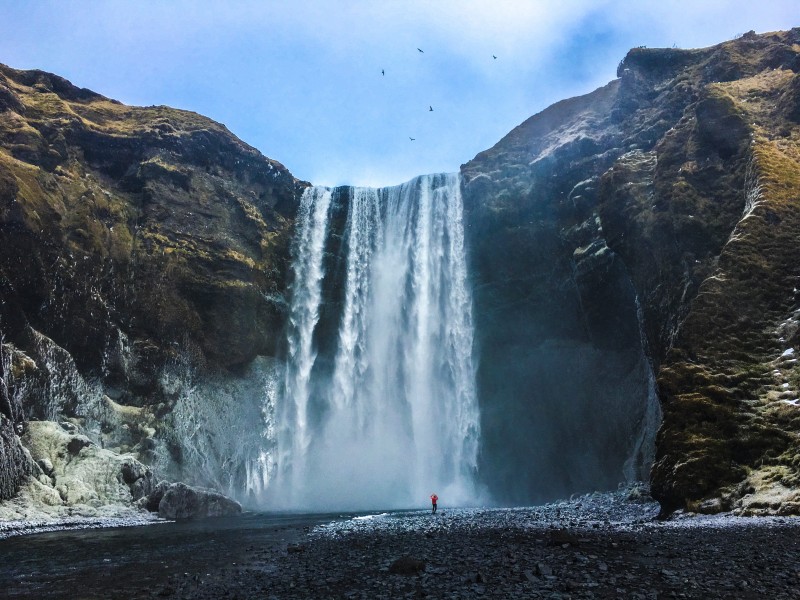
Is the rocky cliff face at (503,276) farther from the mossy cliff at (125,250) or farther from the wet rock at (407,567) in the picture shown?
the wet rock at (407,567)

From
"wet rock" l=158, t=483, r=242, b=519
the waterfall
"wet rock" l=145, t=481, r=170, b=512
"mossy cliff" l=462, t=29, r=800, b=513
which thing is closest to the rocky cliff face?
"mossy cliff" l=462, t=29, r=800, b=513

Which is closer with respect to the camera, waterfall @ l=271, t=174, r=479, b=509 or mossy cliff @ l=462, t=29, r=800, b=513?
mossy cliff @ l=462, t=29, r=800, b=513

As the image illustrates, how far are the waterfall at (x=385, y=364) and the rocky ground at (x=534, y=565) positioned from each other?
32.8m

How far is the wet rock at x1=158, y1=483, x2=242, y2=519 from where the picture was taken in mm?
35875

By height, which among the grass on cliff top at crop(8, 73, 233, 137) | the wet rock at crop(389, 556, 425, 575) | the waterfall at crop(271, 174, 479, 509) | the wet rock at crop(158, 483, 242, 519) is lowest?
the wet rock at crop(158, 483, 242, 519)

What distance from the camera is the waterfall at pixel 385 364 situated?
5331cm

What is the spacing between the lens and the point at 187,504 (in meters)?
36.4

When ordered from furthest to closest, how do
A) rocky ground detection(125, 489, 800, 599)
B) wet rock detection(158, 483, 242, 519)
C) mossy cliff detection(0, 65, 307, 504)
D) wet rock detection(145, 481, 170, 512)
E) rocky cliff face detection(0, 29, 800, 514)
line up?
1. mossy cliff detection(0, 65, 307, 504)
2. wet rock detection(145, 481, 170, 512)
3. wet rock detection(158, 483, 242, 519)
4. rocky cliff face detection(0, 29, 800, 514)
5. rocky ground detection(125, 489, 800, 599)

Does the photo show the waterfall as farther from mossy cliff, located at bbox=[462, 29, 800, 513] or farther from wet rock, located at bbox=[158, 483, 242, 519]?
wet rock, located at bbox=[158, 483, 242, 519]

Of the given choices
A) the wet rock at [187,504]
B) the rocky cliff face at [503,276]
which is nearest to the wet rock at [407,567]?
the rocky cliff face at [503,276]

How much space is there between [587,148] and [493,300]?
55.4 ft

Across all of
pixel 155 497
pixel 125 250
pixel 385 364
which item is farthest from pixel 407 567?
pixel 125 250

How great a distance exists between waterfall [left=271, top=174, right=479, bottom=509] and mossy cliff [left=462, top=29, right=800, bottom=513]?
3506mm

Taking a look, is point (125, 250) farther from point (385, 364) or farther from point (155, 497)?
point (385, 364)
